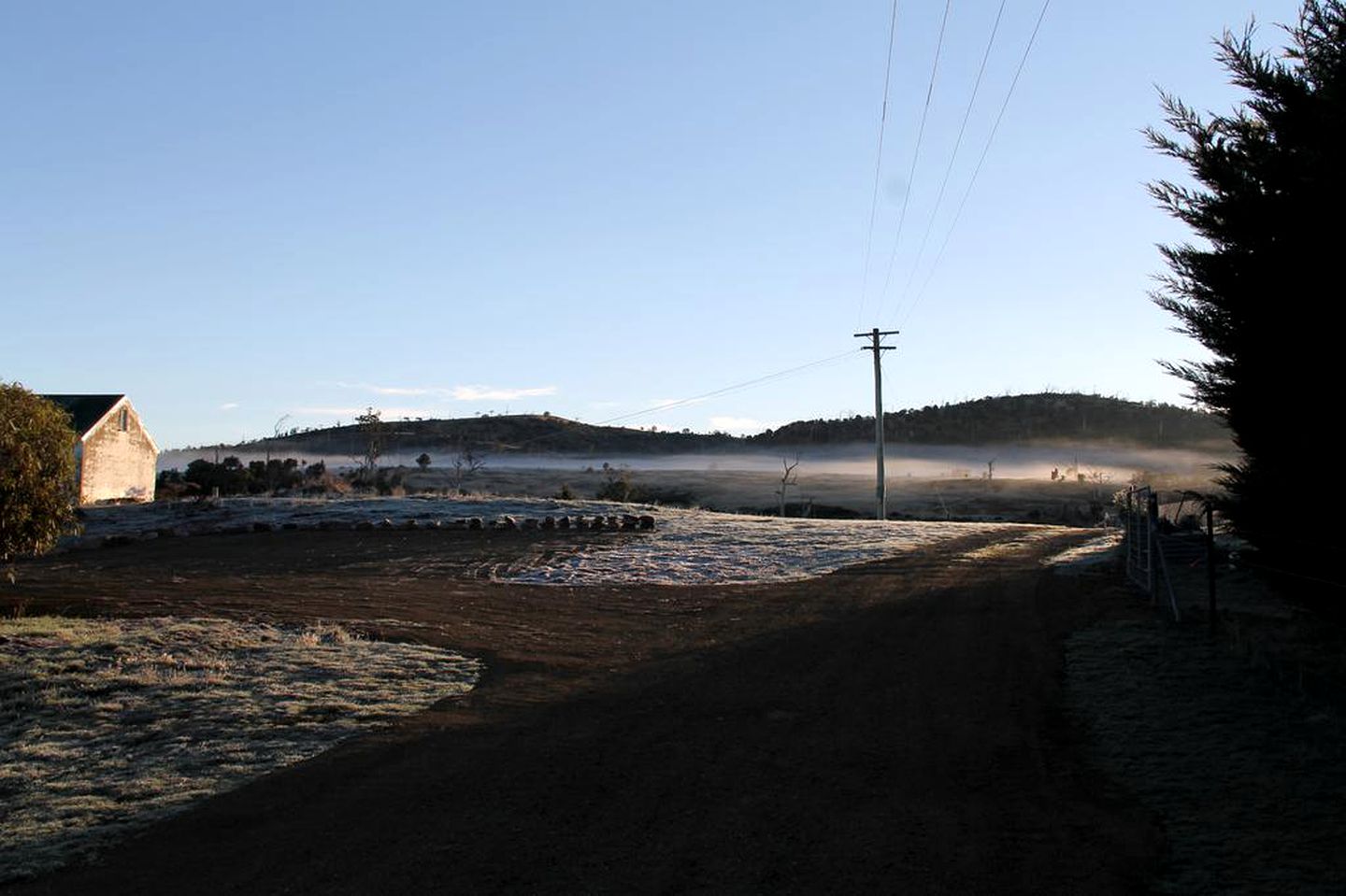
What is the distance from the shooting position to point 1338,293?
11289 millimetres

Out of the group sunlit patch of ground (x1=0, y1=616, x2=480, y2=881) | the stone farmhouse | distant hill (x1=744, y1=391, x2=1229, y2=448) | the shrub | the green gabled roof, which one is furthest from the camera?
distant hill (x1=744, y1=391, x2=1229, y2=448)

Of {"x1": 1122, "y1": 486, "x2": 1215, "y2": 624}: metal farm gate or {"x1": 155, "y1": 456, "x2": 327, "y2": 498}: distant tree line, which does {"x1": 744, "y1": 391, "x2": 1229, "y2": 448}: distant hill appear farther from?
{"x1": 1122, "y1": 486, "x2": 1215, "y2": 624}: metal farm gate

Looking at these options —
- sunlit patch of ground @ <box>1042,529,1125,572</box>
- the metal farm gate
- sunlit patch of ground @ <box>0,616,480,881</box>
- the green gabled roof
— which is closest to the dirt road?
sunlit patch of ground @ <box>0,616,480,881</box>

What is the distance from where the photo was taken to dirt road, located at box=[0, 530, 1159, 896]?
648 cm

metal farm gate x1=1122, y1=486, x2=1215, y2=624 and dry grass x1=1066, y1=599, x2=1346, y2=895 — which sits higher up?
metal farm gate x1=1122, y1=486, x2=1215, y2=624

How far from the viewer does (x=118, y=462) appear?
49.6 metres

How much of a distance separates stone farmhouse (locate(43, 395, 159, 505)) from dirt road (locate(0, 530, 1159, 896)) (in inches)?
1289

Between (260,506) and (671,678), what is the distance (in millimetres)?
28892

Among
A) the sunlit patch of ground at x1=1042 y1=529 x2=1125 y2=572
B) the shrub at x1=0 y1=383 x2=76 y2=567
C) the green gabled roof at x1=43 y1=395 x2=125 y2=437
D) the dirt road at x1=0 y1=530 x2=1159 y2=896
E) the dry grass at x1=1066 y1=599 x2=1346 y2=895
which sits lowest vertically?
the dirt road at x1=0 y1=530 x2=1159 y2=896

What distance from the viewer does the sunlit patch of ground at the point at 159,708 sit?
8102mm

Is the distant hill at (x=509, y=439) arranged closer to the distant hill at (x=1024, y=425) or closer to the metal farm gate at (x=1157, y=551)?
the distant hill at (x=1024, y=425)

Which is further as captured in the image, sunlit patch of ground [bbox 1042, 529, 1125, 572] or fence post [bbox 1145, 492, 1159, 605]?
sunlit patch of ground [bbox 1042, 529, 1125, 572]

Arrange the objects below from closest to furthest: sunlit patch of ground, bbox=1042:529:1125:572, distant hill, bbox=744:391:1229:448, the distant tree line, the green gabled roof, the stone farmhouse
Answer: sunlit patch of ground, bbox=1042:529:1125:572 < the stone farmhouse < the green gabled roof < the distant tree line < distant hill, bbox=744:391:1229:448

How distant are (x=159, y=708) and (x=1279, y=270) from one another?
503 inches
